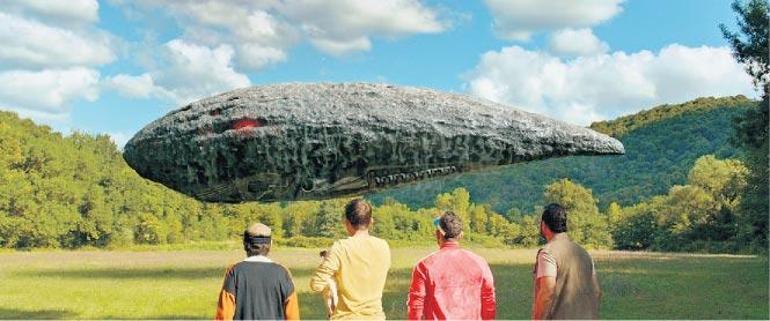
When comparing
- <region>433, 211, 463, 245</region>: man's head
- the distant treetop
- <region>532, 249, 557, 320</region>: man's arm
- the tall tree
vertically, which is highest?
the distant treetop

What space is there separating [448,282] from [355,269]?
75cm

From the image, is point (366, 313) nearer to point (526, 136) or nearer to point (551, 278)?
point (551, 278)

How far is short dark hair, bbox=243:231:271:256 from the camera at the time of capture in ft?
17.5

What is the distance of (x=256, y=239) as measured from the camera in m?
5.33

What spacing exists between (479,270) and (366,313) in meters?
0.97

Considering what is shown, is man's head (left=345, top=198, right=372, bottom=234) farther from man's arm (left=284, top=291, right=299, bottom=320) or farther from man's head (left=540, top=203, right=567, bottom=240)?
man's head (left=540, top=203, right=567, bottom=240)

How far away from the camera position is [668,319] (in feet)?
51.1

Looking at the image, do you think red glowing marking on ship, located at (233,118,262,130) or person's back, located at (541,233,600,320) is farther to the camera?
red glowing marking on ship, located at (233,118,262,130)

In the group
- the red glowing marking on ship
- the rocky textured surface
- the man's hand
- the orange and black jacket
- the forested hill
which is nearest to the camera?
the orange and black jacket

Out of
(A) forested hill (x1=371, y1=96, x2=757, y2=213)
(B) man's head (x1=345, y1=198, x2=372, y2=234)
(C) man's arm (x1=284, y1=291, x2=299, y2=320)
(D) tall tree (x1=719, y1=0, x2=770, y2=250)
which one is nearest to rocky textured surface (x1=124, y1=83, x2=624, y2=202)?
(B) man's head (x1=345, y1=198, x2=372, y2=234)

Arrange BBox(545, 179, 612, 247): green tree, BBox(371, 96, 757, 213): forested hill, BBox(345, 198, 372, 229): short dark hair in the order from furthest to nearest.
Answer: BBox(371, 96, 757, 213): forested hill < BBox(545, 179, 612, 247): green tree < BBox(345, 198, 372, 229): short dark hair

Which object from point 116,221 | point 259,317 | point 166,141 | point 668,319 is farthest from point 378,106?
point 116,221

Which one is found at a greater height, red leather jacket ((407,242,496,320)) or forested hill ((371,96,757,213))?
forested hill ((371,96,757,213))

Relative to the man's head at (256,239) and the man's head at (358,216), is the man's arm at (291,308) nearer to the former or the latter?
the man's head at (256,239)
